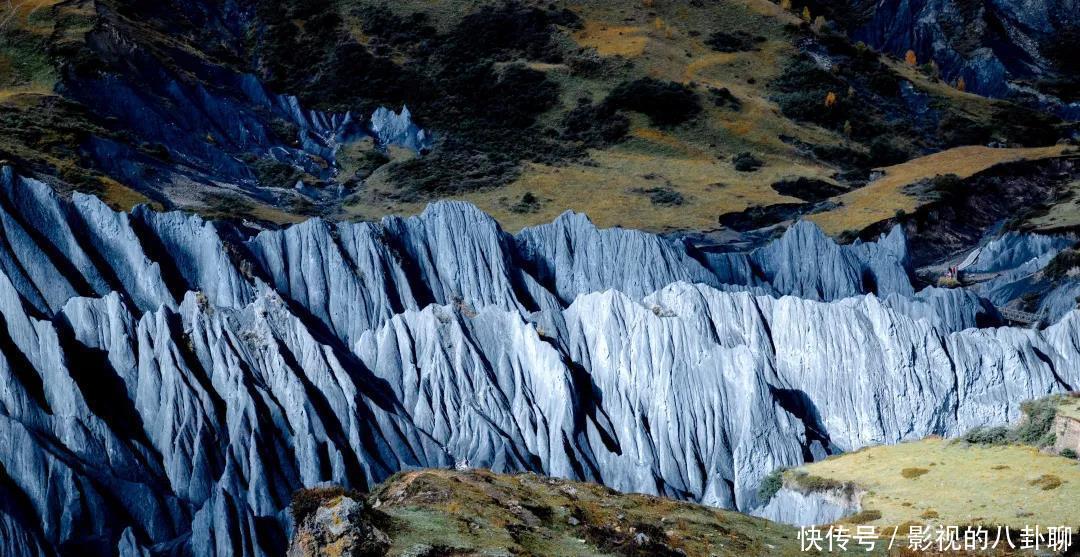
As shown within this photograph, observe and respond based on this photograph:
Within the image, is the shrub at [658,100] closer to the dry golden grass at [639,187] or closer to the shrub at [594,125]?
the shrub at [594,125]

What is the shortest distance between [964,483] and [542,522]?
49.2 feet

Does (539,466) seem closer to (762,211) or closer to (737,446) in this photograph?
(737,446)

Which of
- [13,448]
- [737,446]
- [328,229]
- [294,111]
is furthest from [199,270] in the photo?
[294,111]

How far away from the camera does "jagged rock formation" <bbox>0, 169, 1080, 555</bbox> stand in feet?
135

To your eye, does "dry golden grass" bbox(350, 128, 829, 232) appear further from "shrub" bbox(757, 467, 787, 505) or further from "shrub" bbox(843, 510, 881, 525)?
"shrub" bbox(843, 510, 881, 525)

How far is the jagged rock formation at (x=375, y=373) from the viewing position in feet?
135

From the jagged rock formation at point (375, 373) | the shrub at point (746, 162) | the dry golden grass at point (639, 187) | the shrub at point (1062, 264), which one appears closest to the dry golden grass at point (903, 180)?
the dry golden grass at point (639, 187)

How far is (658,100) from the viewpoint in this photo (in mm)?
107562

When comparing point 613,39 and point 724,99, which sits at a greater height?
point 613,39

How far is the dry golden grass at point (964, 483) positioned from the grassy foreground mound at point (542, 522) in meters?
5.13

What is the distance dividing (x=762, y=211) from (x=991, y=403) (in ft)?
135

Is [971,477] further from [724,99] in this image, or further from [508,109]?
[508,109]

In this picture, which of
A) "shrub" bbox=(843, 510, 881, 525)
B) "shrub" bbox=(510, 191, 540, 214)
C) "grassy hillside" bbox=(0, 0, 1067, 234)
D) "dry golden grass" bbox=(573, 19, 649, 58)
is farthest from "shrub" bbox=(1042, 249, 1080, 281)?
"dry golden grass" bbox=(573, 19, 649, 58)

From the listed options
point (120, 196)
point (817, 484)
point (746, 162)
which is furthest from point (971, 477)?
point (746, 162)
